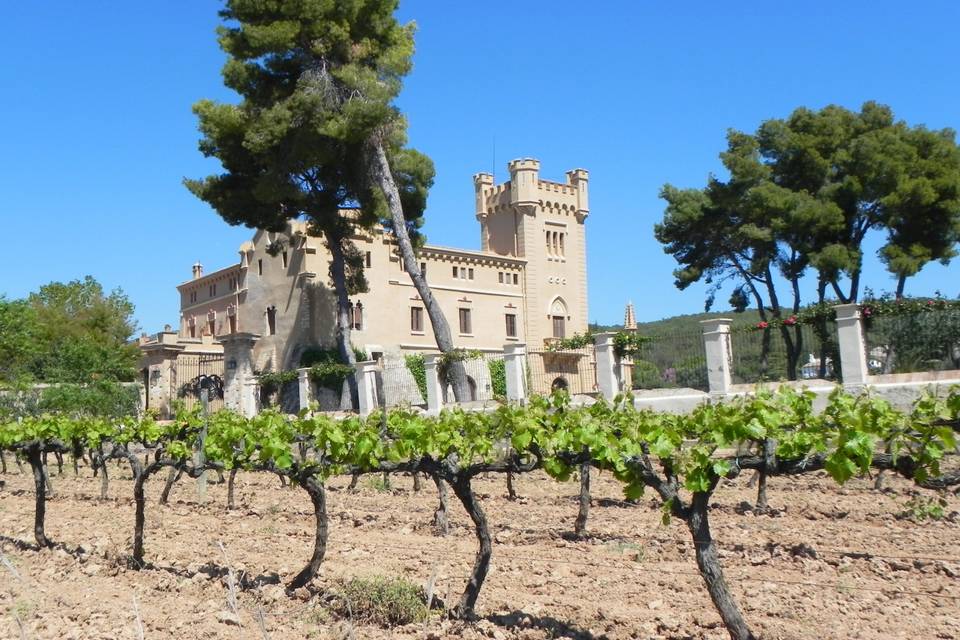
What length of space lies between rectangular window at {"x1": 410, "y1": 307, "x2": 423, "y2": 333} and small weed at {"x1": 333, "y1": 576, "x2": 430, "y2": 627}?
30838mm

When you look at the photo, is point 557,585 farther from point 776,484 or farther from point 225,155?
point 225,155

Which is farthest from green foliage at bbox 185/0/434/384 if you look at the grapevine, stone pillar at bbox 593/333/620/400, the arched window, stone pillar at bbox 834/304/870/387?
the arched window

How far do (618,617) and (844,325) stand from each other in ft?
30.4

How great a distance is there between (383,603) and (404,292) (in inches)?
1230

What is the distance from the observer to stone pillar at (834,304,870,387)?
44.9ft

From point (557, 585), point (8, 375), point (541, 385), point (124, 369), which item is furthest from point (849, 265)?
point (8, 375)

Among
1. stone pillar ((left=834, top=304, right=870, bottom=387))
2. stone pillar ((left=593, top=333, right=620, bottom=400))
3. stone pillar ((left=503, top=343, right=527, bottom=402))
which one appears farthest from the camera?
stone pillar ((left=503, top=343, right=527, bottom=402))

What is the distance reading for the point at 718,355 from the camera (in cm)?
1497

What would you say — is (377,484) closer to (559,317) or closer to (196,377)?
(196,377)

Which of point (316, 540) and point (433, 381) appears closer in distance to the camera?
point (316, 540)

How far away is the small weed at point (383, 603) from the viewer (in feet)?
20.3

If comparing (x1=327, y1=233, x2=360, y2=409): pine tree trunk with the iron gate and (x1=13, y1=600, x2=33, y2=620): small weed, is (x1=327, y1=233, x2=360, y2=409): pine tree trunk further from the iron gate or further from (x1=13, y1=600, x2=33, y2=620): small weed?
(x1=13, y1=600, x2=33, y2=620): small weed

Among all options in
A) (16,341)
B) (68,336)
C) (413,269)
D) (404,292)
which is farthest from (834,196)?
(68,336)

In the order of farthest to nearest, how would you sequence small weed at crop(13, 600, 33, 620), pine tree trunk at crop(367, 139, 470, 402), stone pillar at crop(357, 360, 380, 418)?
stone pillar at crop(357, 360, 380, 418) → pine tree trunk at crop(367, 139, 470, 402) → small weed at crop(13, 600, 33, 620)
